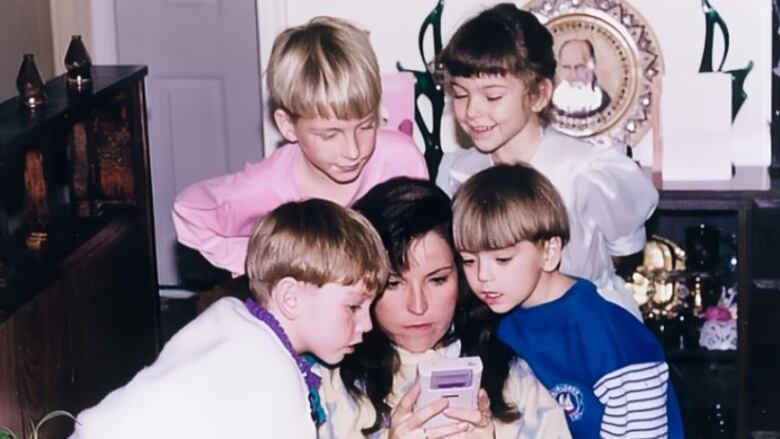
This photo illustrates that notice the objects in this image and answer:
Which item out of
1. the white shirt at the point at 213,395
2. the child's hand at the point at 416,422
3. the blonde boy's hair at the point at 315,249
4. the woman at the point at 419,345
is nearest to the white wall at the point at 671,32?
the woman at the point at 419,345

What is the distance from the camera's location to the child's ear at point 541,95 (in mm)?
3164

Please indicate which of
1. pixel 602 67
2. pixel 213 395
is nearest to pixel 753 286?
pixel 602 67

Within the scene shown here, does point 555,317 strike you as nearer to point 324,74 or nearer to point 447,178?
point 447,178

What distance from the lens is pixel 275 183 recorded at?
3189 millimetres

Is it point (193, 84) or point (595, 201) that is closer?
point (595, 201)

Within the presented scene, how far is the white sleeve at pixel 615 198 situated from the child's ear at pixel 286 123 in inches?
25.6

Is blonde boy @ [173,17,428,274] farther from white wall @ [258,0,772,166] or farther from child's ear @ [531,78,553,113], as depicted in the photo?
white wall @ [258,0,772,166]

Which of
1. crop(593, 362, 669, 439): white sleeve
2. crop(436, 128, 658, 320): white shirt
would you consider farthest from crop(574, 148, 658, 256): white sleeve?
crop(593, 362, 669, 439): white sleeve

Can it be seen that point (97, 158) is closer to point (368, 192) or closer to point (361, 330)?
point (368, 192)

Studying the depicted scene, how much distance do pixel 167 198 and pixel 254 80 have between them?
655mm

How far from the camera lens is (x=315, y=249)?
2596 mm

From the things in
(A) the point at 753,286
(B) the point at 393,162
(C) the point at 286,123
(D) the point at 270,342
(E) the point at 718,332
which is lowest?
(E) the point at 718,332

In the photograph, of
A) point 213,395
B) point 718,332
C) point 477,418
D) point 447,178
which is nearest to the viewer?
A: point 213,395

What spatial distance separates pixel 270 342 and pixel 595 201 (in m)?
1.02
